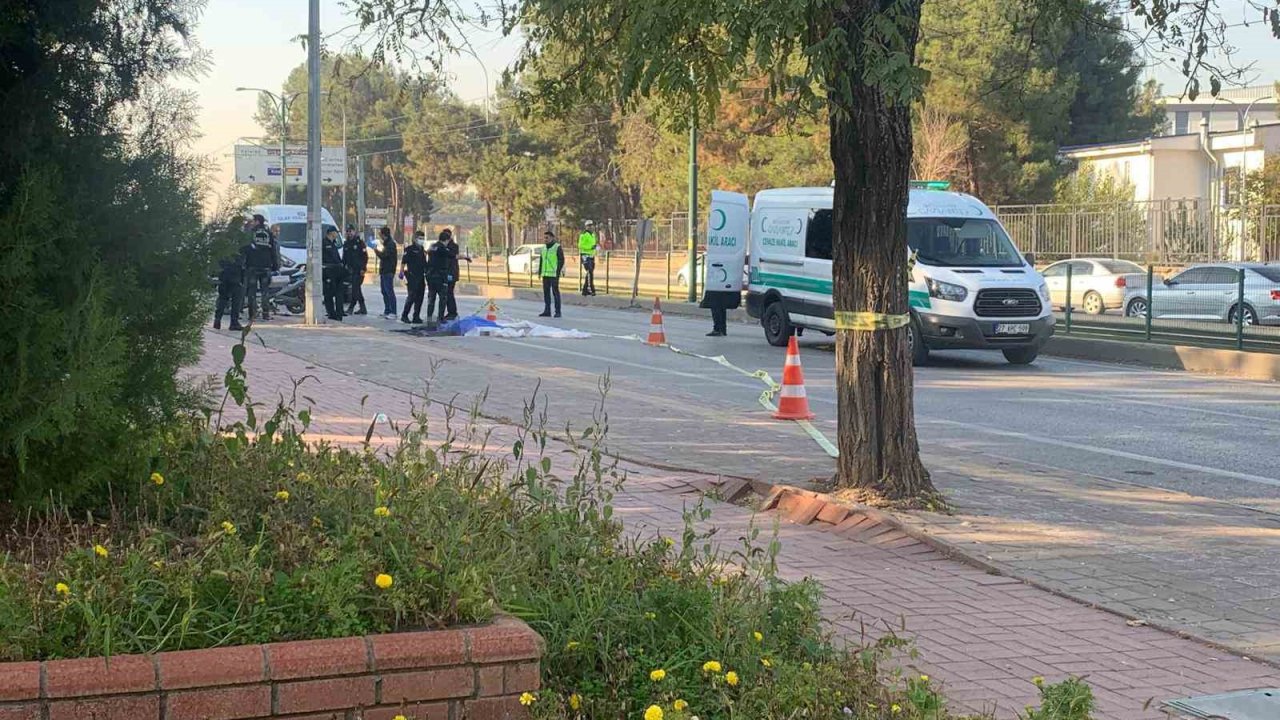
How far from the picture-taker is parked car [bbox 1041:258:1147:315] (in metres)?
32.7

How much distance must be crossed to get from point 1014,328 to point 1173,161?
1484 inches

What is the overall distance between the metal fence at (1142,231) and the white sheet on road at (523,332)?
19.7 m

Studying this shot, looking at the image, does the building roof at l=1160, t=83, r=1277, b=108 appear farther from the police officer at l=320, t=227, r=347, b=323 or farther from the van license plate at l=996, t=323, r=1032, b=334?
the police officer at l=320, t=227, r=347, b=323

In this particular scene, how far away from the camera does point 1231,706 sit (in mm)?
4953

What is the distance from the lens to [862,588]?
6.44 meters

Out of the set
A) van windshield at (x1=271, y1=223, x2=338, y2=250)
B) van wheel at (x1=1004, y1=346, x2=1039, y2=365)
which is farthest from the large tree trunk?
van windshield at (x1=271, y1=223, x2=338, y2=250)

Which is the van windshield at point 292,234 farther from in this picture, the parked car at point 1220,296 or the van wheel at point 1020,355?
the parked car at point 1220,296

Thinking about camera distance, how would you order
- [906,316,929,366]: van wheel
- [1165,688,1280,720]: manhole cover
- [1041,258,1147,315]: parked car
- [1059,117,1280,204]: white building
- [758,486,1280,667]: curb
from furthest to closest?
1. [1059,117,1280,204]: white building
2. [1041,258,1147,315]: parked car
3. [906,316,929,366]: van wheel
4. [758,486,1280,667]: curb
5. [1165,688,1280,720]: manhole cover

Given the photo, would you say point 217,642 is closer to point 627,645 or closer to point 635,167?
point 627,645

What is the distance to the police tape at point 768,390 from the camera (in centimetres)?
1099

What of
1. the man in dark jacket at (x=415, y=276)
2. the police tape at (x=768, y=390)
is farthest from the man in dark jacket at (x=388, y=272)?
the police tape at (x=768, y=390)

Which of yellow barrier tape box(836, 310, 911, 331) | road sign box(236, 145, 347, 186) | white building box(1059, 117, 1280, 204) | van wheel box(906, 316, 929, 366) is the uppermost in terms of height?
road sign box(236, 145, 347, 186)

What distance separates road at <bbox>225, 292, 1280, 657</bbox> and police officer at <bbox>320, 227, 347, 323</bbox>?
136 inches

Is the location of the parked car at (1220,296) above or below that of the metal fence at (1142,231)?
below
